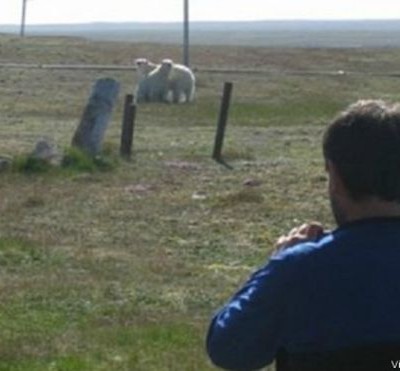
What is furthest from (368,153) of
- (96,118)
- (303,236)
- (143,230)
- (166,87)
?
(166,87)

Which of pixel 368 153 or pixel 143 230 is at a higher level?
pixel 368 153

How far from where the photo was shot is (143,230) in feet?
48.1

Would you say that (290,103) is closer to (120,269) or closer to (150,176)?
(150,176)

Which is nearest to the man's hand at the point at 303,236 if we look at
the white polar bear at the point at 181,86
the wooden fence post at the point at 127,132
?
the wooden fence post at the point at 127,132

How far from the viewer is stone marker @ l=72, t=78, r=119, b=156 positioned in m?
21.1

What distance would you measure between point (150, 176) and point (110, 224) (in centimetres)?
440

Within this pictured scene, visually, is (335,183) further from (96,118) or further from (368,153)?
(96,118)

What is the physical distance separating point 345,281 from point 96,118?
17.9 metres

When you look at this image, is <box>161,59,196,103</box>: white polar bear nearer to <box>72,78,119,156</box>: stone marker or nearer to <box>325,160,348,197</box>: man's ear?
<box>72,78,119,156</box>: stone marker

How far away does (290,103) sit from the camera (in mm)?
36844

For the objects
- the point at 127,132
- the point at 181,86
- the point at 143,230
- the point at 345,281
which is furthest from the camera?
the point at 181,86

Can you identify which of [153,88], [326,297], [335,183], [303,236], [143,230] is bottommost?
[153,88]

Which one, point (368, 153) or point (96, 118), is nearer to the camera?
point (368, 153)

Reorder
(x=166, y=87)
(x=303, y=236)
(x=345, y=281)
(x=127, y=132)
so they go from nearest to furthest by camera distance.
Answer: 1. (x=345, y=281)
2. (x=303, y=236)
3. (x=127, y=132)
4. (x=166, y=87)
